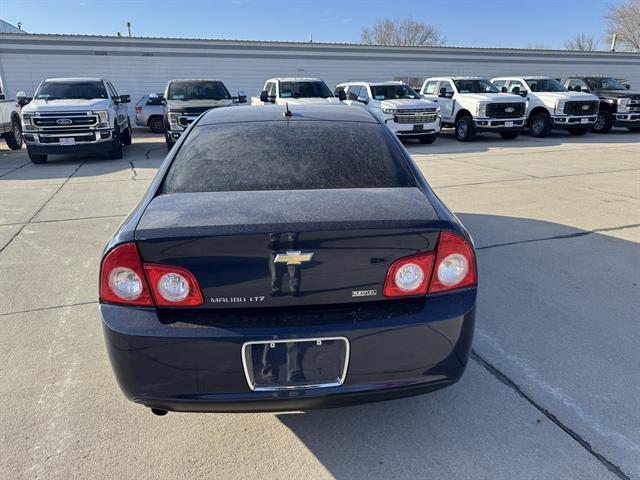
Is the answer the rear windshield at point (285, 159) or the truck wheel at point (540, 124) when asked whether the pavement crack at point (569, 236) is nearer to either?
the rear windshield at point (285, 159)

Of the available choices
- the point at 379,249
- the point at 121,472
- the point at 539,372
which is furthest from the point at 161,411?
the point at 539,372

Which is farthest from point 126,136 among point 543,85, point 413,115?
point 543,85

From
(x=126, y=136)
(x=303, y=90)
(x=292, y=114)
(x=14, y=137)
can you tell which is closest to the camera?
(x=292, y=114)

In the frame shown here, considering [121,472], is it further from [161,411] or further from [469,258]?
[469,258]

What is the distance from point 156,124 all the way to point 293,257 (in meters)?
19.5

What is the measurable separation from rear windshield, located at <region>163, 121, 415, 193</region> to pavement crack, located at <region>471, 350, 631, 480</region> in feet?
4.14

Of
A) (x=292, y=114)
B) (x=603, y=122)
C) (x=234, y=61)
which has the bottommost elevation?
(x=603, y=122)

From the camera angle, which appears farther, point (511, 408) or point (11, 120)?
point (11, 120)

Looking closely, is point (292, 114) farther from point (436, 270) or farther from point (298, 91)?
point (298, 91)

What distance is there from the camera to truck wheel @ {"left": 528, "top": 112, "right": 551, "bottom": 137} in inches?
646

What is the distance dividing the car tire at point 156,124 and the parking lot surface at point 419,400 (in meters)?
14.8

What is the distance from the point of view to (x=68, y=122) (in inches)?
440

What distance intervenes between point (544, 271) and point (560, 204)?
119 inches

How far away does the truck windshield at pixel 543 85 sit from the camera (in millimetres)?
16891
